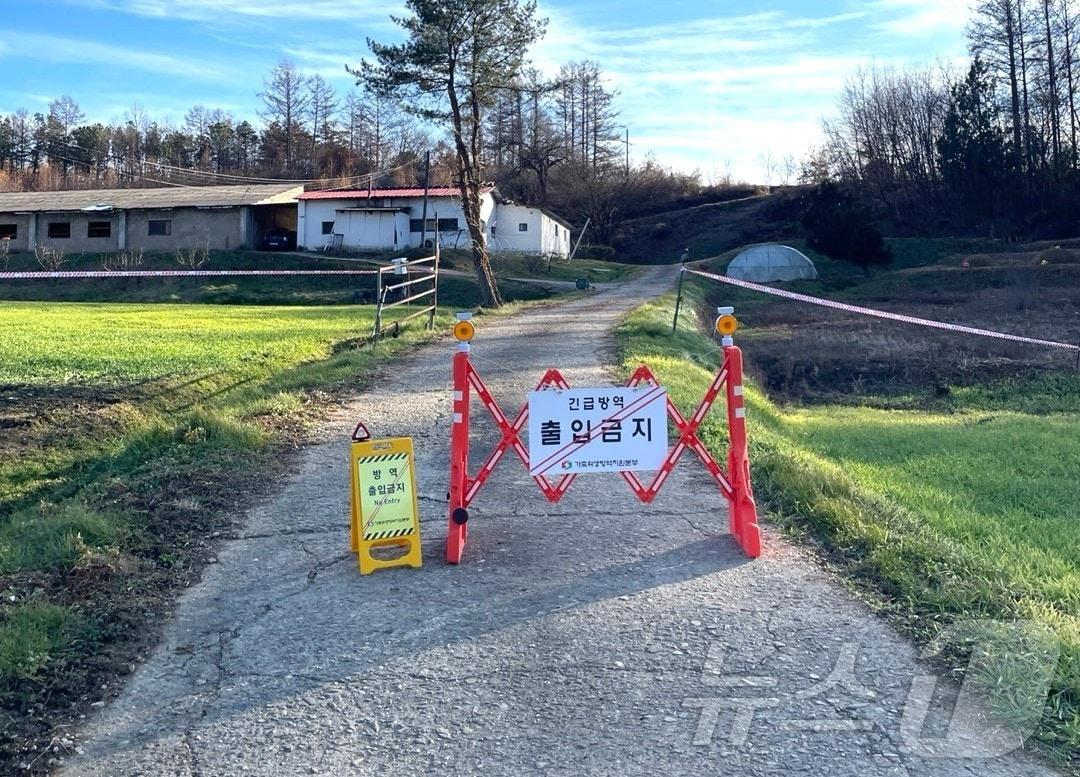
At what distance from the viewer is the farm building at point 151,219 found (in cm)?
4988

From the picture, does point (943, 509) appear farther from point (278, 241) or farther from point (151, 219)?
point (151, 219)

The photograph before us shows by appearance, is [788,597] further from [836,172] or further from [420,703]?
[836,172]

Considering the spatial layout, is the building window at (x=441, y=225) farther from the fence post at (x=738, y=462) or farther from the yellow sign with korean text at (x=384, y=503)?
the yellow sign with korean text at (x=384, y=503)

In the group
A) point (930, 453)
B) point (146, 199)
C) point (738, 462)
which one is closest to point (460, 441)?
point (738, 462)

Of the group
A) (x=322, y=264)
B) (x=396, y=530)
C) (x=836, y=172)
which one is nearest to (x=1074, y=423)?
(x=396, y=530)

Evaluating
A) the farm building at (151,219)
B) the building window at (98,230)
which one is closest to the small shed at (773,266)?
the farm building at (151,219)

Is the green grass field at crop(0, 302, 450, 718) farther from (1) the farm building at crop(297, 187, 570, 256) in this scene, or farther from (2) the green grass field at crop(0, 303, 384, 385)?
(1) the farm building at crop(297, 187, 570, 256)

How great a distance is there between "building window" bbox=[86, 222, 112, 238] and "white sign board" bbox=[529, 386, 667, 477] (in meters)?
52.3

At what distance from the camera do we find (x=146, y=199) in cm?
5238

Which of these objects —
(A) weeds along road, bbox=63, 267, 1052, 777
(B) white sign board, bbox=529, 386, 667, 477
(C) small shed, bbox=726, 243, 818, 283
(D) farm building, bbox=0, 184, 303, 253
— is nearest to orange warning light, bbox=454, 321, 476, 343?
(B) white sign board, bbox=529, 386, 667, 477

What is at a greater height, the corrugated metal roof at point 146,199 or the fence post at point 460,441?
the corrugated metal roof at point 146,199

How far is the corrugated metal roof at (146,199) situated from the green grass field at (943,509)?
40.8 m

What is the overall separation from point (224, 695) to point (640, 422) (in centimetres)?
289

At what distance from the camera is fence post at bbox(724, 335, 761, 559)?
19.1ft
